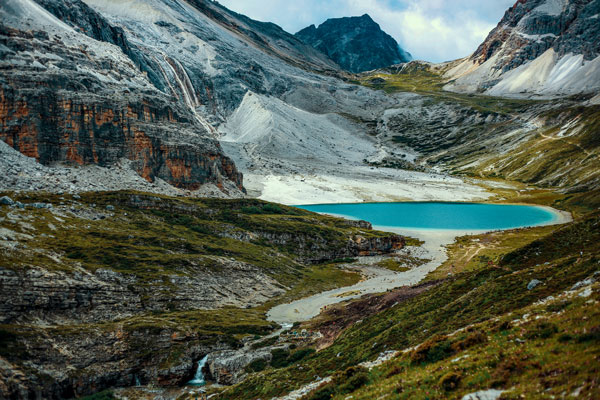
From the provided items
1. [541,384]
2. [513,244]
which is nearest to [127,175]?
[513,244]

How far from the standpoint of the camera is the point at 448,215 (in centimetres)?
16862

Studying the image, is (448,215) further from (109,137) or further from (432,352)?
(432,352)

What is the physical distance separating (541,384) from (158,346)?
133ft

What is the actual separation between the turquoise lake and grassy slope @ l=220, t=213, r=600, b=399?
11168 centimetres

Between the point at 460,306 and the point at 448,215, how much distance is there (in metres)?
149

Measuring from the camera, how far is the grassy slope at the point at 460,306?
2466cm

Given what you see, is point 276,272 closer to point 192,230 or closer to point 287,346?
point 192,230

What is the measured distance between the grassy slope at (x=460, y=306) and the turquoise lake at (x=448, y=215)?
112 meters

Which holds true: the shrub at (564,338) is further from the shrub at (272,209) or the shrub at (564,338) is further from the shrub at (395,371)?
the shrub at (272,209)

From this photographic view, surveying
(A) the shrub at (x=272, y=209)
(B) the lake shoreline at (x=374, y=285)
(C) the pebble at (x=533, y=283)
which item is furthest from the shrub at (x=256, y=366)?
(A) the shrub at (x=272, y=209)

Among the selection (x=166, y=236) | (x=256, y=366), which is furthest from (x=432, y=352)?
(x=166, y=236)

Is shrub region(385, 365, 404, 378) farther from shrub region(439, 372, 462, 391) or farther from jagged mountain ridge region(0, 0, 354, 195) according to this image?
jagged mountain ridge region(0, 0, 354, 195)

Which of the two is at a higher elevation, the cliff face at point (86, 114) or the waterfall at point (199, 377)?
the cliff face at point (86, 114)

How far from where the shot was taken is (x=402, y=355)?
2223cm
